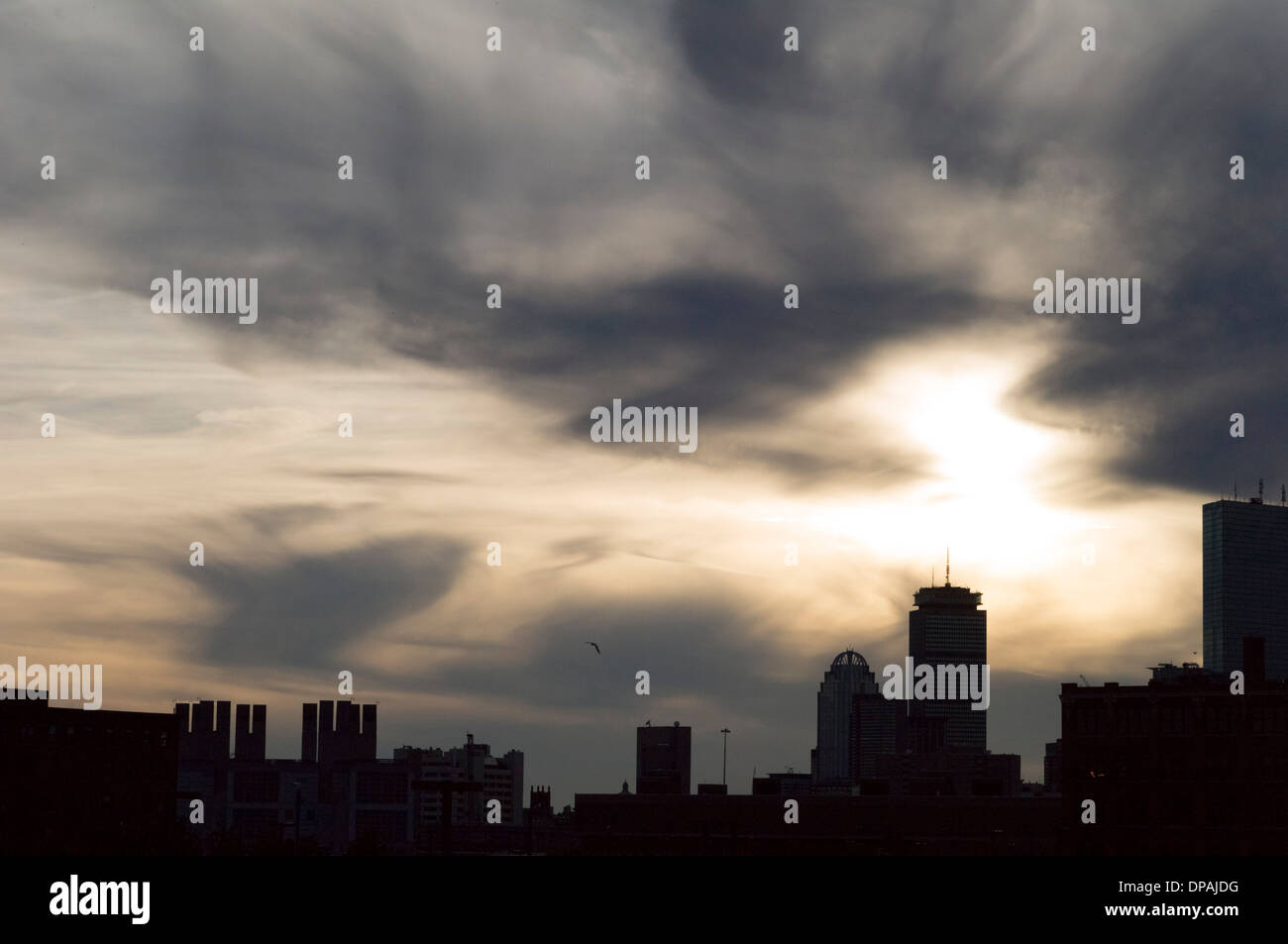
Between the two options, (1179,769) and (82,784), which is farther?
→ (1179,769)

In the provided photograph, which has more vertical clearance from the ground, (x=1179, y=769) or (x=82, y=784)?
(x=1179, y=769)

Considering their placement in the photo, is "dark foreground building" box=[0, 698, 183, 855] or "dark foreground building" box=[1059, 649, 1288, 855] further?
"dark foreground building" box=[1059, 649, 1288, 855]

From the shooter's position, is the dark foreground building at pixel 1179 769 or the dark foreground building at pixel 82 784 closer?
the dark foreground building at pixel 82 784

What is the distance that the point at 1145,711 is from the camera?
152 metres
